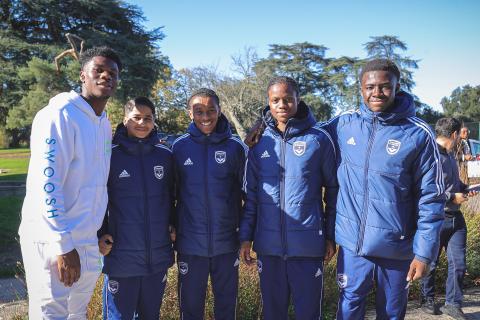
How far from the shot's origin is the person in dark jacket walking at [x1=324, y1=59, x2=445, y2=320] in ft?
8.79

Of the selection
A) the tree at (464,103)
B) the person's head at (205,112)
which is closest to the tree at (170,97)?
the person's head at (205,112)

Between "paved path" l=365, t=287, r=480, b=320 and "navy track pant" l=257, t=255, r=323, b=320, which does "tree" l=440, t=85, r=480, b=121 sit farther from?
"navy track pant" l=257, t=255, r=323, b=320

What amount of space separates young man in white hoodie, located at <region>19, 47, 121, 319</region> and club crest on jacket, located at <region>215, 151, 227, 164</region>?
0.86 meters

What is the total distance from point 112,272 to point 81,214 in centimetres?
65

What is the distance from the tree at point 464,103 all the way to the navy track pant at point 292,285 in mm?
49970

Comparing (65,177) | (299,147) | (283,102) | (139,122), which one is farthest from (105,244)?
(283,102)

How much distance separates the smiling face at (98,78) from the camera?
107 inches

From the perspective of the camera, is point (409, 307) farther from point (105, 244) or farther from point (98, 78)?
point (98, 78)

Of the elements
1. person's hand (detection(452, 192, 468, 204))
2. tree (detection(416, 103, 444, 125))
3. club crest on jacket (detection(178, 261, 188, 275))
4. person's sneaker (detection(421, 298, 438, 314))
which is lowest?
person's sneaker (detection(421, 298, 438, 314))

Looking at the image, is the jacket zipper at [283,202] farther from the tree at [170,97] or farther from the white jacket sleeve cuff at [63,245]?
the tree at [170,97]

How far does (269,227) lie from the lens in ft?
9.93

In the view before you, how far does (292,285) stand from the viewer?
118 inches

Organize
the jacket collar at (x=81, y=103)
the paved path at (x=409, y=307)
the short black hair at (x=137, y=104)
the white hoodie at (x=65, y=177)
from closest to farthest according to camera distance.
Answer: the white hoodie at (x=65, y=177), the jacket collar at (x=81, y=103), the short black hair at (x=137, y=104), the paved path at (x=409, y=307)

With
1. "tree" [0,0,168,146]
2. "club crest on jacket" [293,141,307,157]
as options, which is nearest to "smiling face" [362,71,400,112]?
"club crest on jacket" [293,141,307,157]
